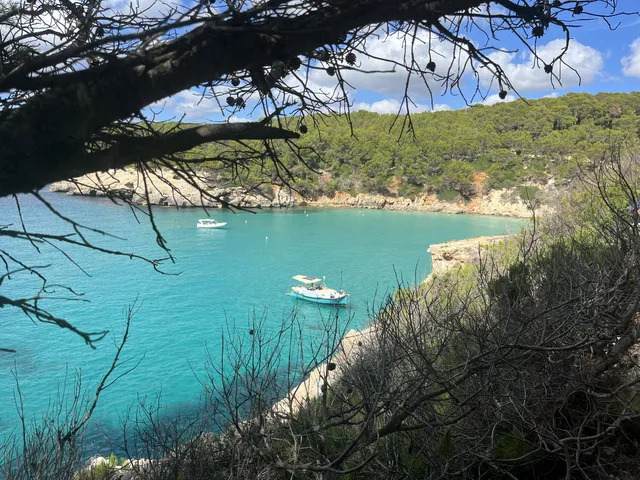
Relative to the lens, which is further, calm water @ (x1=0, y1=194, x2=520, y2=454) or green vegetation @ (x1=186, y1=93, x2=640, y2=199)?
green vegetation @ (x1=186, y1=93, x2=640, y2=199)

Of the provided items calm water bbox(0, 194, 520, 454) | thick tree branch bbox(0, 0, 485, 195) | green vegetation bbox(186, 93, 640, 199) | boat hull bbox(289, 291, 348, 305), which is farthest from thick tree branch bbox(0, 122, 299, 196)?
green vegetation bbox(186, 93, 640, 199)

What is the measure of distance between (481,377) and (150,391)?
11051 millimetres

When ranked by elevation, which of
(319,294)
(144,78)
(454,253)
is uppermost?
(144,78)

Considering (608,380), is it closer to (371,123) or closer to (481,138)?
(481,138)

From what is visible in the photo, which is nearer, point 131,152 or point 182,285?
point 131,152

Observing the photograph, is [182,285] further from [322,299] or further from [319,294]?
[322,299]

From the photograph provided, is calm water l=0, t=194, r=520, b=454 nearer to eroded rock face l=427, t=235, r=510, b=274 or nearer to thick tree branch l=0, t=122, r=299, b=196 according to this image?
thick tree branch l=0, t=122, r=299, b=196

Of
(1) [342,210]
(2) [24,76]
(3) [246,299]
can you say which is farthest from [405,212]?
(2) [24,76]

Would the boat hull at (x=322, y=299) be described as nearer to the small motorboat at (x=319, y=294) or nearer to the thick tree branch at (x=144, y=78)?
the small motorboat at (x=319, y=294)

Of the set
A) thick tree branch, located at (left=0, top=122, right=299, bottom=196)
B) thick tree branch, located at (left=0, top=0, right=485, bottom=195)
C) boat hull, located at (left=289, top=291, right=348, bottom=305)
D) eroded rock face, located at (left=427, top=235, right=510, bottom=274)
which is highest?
thick tree branch, located at (left=0, top=0, right=485, bottom=195)

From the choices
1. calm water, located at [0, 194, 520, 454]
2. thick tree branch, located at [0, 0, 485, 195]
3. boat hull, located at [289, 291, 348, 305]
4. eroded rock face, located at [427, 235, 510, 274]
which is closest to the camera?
thick tree branch, located at [0, 0, 485, 195]

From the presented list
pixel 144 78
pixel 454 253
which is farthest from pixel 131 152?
pixel 454 253

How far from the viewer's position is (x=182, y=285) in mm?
21844

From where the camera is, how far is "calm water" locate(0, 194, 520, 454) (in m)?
12.9
